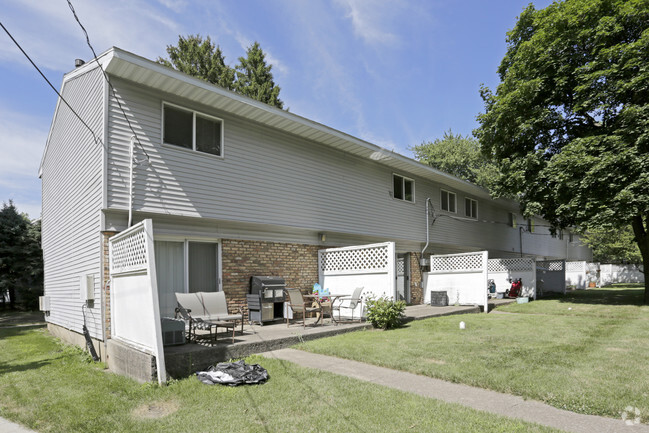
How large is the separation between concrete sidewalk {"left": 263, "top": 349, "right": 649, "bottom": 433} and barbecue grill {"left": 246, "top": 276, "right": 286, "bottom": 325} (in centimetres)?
259

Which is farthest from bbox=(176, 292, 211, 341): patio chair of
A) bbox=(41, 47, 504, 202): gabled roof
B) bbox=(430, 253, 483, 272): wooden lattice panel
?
bbox=(430, 253, 483, 272): wooden lattice panel

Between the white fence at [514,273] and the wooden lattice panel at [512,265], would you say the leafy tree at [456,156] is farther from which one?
the white fence at [514,273]

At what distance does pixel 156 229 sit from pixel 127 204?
2.75 feet

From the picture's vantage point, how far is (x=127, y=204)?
7535 millimetres

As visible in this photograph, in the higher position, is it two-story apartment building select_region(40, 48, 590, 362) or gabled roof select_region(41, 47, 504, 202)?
gabled roof select_region(41, 47, 504, 202)

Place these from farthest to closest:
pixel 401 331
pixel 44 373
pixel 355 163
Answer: pixel 355 163 < pixel 401 331 < pixel 44 373

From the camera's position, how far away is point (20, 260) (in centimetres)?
2241

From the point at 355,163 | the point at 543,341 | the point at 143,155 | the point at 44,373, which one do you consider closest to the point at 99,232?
the point at 143,155

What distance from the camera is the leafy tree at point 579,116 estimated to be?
12109 mm

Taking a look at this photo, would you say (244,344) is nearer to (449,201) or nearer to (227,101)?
(227,101)

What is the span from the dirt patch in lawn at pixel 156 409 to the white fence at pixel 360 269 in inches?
231

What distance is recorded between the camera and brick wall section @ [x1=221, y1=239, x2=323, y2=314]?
9242 mm

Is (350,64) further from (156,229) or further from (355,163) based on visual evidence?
(156,229)

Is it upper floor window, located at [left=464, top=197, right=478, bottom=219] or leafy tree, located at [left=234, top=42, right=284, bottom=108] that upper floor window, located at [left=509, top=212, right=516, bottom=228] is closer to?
upper floor window, located at [left=464, top=197, right=478, bottom=219]
